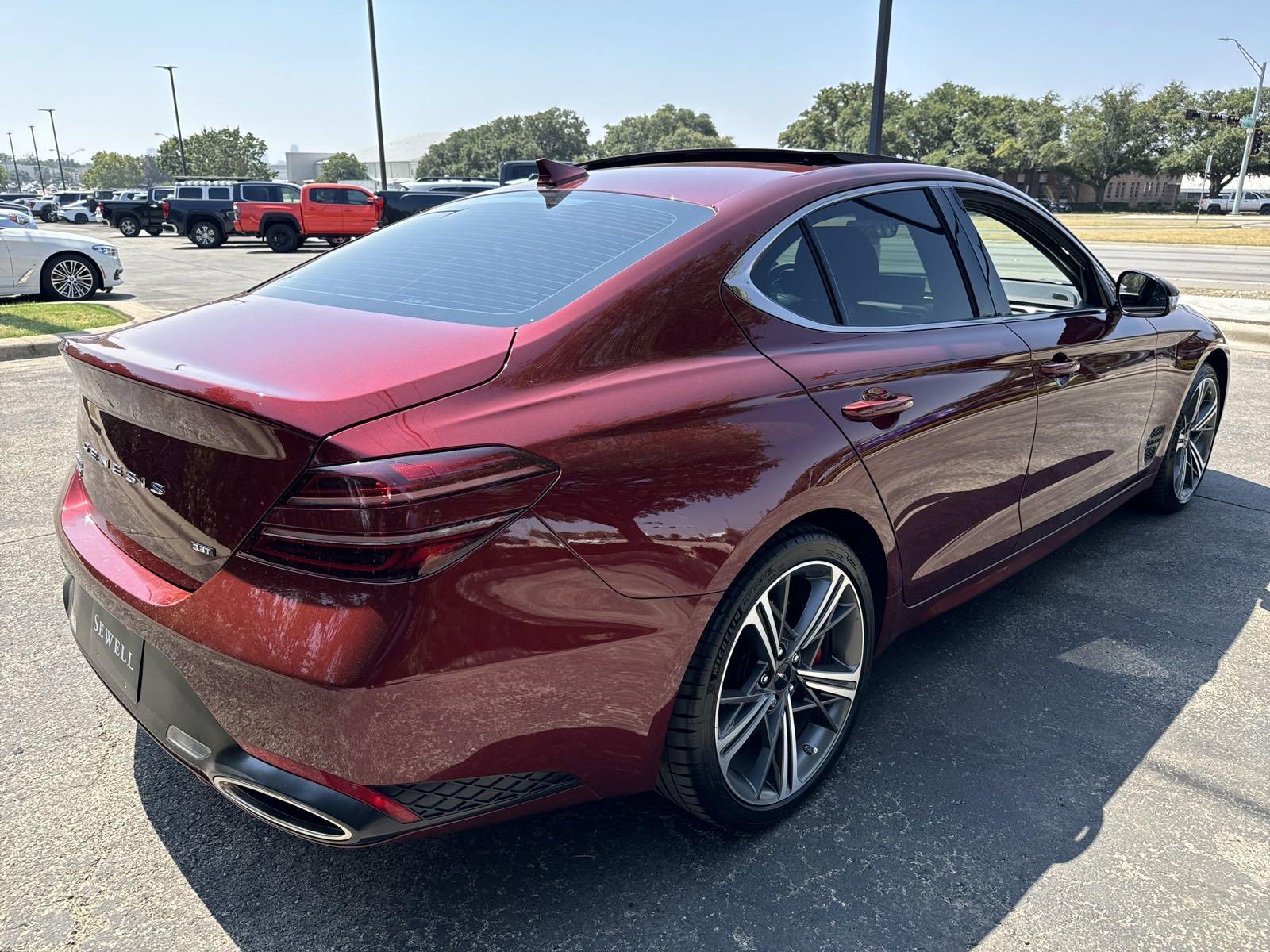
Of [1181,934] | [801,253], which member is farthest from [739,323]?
[1181,934]

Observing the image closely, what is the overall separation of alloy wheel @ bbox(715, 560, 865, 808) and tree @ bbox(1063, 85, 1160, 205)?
8972 cm

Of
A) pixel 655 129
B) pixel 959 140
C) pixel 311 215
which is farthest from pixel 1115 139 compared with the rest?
pixel 655 129

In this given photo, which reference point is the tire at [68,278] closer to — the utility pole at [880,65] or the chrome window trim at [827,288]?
the utility pole at [880,65]

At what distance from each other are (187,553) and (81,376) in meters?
0.64

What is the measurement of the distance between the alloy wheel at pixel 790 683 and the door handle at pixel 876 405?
1.30 ft

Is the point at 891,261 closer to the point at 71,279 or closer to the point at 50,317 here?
the point at 50,317

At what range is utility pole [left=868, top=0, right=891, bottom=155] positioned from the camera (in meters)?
11.2

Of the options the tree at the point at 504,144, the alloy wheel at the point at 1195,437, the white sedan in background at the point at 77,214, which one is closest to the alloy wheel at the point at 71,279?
the alloy wheel at the point at 1195,437

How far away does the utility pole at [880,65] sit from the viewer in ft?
36.7

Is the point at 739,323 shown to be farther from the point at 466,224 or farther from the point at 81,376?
the point at 81,376

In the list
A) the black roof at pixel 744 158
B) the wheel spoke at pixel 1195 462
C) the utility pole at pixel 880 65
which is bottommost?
the wheel spoke at pixel 1195 462

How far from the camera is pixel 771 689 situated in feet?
7.89

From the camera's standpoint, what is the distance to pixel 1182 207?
77.1 metres

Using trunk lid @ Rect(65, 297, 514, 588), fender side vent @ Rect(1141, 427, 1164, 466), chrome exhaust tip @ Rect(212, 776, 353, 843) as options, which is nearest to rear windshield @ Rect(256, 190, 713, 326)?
trunk lid @ Rect(65, 297, 514, 588)
